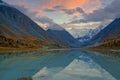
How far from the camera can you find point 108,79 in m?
33.9

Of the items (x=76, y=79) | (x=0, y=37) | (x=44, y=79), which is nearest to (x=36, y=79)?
(x=44, y=79)

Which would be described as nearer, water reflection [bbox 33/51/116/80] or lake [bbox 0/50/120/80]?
water reflection [bbox 33/51/116/80]

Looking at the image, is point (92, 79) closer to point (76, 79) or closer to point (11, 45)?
point (76, 79)

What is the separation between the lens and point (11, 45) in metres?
172

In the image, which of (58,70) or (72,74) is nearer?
(72,74)

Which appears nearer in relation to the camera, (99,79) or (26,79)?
(26,79)

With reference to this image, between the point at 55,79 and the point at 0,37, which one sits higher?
the point at 0,37

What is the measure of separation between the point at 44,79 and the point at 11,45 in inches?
5665

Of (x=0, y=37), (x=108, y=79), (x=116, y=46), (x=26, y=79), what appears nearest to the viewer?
(x=26, y=79)

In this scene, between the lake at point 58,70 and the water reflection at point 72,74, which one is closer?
the water reflection at point 72,74

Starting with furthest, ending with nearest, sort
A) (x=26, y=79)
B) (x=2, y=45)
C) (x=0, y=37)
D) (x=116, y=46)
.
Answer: (x=116, y=46) < (x=0, y=37) < (x=2, y=45) < (x=26, y=79)

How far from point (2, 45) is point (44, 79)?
135588mm

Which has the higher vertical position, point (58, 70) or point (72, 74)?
point (72, 74)

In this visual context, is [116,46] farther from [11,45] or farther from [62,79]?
[62,79]
